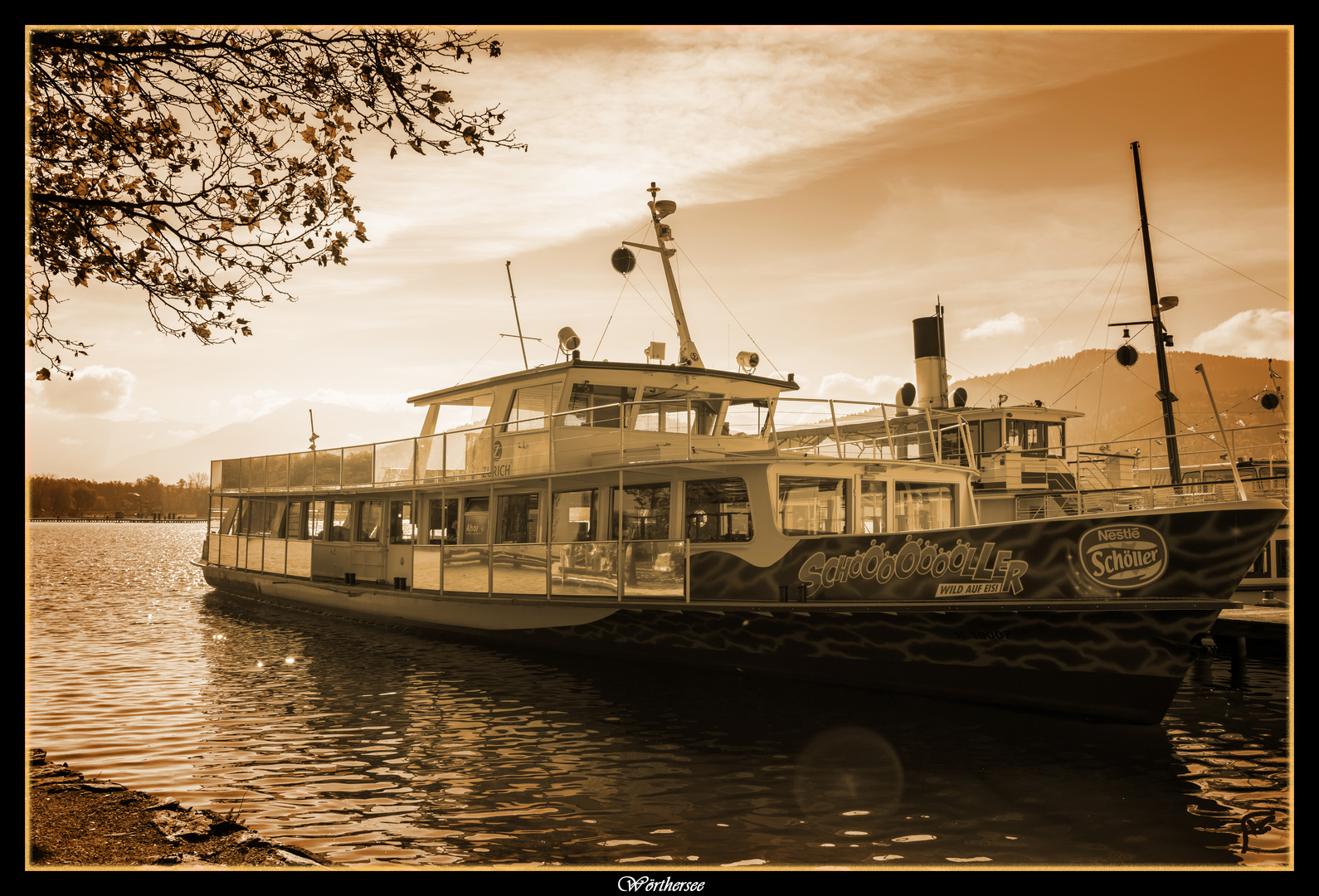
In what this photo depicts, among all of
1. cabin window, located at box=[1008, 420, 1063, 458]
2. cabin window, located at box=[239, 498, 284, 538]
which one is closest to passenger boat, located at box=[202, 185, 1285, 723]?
cabin window, located at box=[239, 498, 284, 538]

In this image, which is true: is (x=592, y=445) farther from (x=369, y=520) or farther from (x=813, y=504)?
(x=369, y=520)

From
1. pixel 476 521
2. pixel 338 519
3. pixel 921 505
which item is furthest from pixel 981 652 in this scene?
pixel 338 519

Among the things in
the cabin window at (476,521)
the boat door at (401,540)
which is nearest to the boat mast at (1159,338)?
the cabin window at (476,521)

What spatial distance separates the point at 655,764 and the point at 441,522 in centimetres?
966

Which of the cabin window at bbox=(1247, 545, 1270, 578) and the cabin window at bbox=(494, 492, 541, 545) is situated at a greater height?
the cabin window at bbox=(494, 492, 541, 545)

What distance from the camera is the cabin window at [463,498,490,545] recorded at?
17391mm

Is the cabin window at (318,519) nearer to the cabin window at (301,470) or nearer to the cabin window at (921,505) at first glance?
the cabin window at (301,470)

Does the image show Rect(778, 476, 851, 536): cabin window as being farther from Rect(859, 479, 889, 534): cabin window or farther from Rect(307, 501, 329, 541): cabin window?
Rect(307, 501, 329, 541): cabin window

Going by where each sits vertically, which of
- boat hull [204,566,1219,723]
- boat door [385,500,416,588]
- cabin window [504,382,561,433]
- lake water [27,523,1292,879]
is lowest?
lake water [27,523,1292,879]

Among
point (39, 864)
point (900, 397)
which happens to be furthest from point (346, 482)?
point (900, 397)

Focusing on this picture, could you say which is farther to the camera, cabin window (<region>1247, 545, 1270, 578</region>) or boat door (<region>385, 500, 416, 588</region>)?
cabin window (<region>1247, 545, 1270, 578</region>)

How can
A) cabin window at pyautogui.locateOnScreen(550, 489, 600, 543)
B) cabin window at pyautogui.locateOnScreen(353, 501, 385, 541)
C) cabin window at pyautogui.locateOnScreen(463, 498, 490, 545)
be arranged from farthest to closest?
1. cabin window at pyautogui.locateOnScreen(353, 501, 385, 541)
2. cabin window at pyautogui.locateOnScreen(463, 498, 490, 545)
3. cabin window at pyautogui.locateOnScreen(550, 489, 600, 543)

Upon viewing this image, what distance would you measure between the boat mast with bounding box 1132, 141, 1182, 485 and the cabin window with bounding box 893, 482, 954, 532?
9.63 metres

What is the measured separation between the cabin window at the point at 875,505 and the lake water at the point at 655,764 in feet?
8.12
